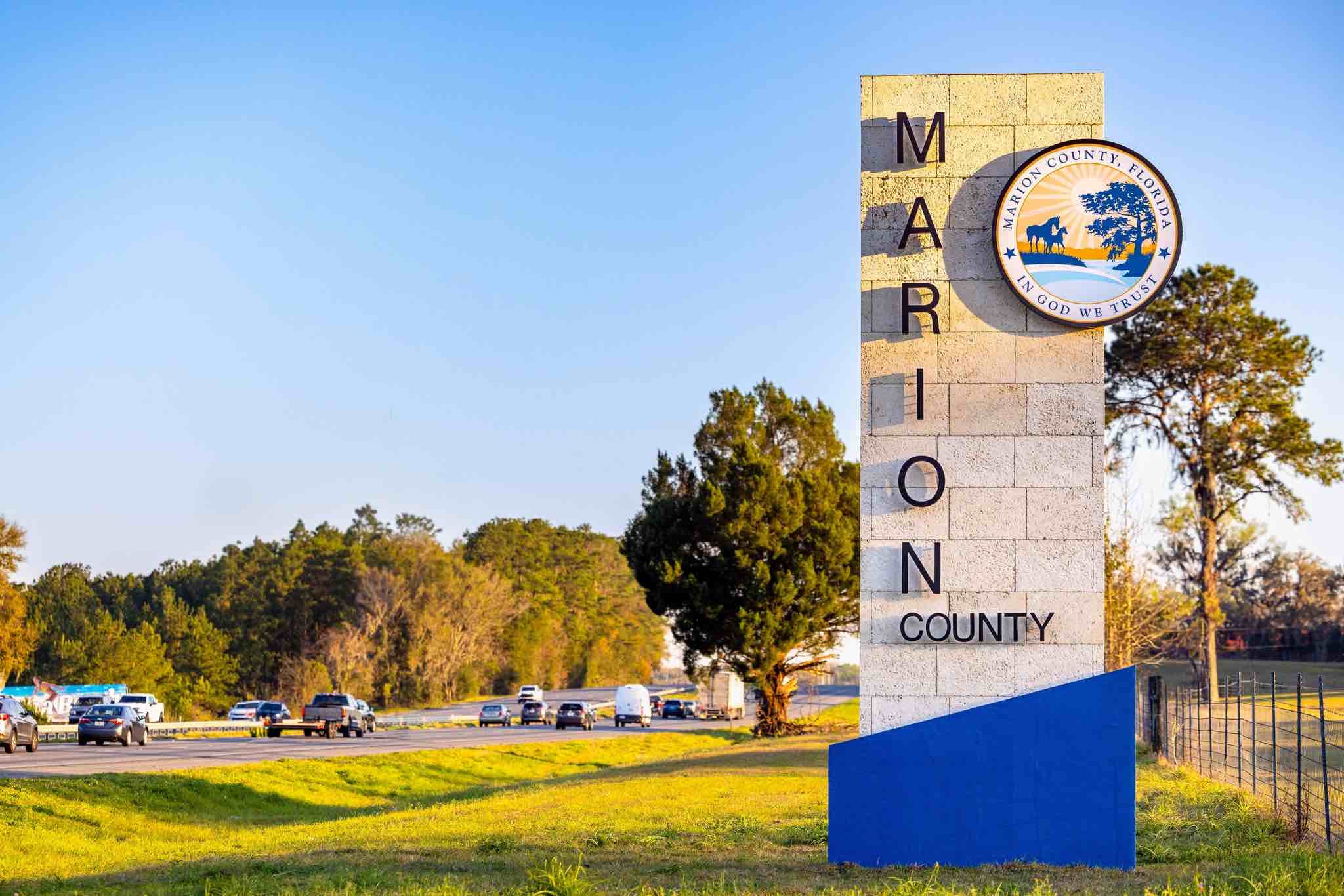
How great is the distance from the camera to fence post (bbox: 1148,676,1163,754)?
29078 millimetres

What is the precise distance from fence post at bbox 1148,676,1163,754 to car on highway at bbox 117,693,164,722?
48.6 m

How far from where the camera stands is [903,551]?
12164mm

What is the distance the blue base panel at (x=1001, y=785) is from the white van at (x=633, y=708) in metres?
64.5

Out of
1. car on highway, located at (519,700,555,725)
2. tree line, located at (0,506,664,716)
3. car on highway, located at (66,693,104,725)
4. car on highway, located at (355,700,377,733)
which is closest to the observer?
car on highway, located at (355,700,377,733)

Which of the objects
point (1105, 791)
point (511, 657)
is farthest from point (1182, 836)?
point (511, 657)

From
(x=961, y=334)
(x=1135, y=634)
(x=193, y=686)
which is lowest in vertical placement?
(x=193, y=686)

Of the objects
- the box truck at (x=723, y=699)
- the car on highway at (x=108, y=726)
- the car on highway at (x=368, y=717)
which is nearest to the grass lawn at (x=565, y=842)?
the car on highway at (x=108, y=726)

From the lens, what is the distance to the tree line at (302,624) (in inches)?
3430

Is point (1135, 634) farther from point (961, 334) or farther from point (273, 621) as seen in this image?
point (273, 621)

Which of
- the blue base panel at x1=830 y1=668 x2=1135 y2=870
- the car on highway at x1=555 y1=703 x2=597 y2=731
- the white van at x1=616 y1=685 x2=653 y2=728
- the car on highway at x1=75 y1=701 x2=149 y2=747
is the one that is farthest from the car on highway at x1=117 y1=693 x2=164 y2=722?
the blue base panel at x1=830 y1=668 x2=1135 y2=870

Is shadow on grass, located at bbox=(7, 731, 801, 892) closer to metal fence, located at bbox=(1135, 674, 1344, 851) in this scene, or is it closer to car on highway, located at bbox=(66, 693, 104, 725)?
metal fence, located at bbox=(1135, 674, 1344, 851)

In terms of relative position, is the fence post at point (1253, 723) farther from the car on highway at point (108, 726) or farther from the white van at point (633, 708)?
the white van at point (633, 708)

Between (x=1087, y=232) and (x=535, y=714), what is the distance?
6802 cm

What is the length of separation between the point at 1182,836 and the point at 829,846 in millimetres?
4061
